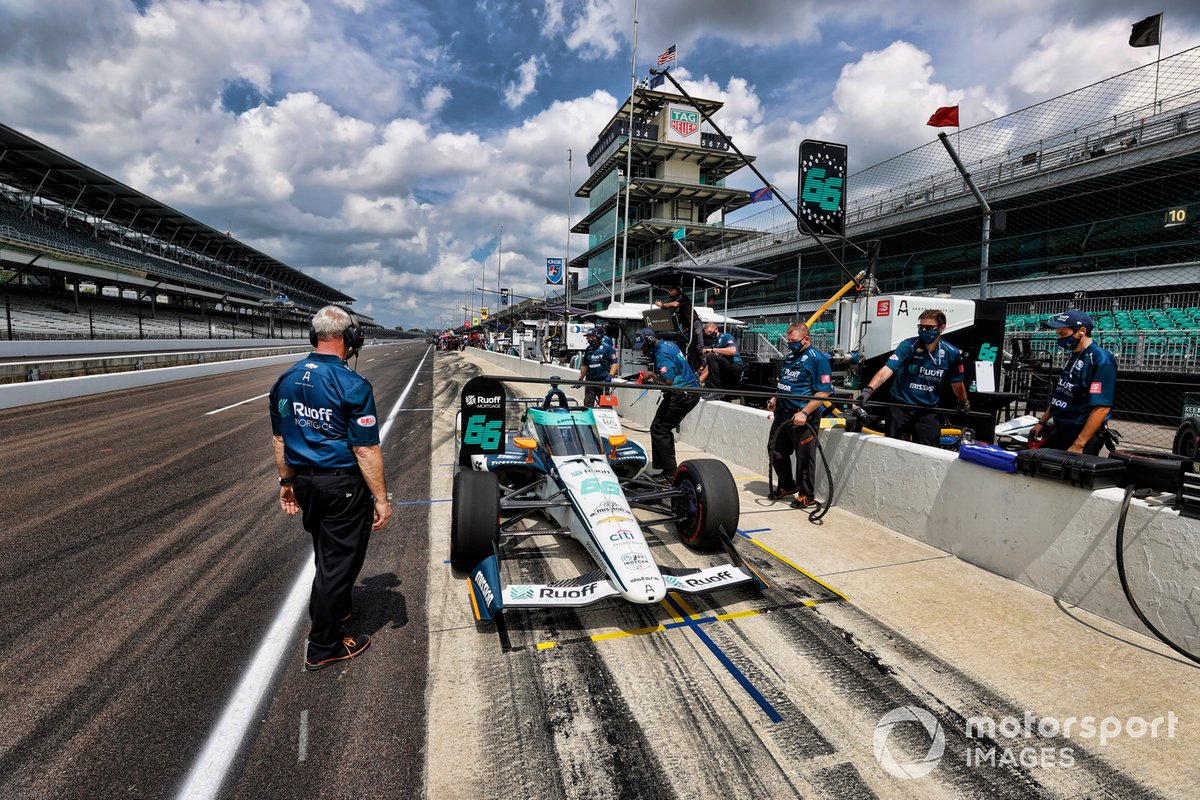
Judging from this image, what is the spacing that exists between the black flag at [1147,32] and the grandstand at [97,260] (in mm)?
38665

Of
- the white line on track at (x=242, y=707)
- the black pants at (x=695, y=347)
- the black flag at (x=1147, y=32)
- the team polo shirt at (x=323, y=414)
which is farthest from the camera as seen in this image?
the black flag at (x=1147, y=32)

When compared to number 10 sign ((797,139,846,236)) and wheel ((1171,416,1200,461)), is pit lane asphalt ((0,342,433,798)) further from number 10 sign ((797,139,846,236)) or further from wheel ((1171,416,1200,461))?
wheel ((1171,416,1200,461))

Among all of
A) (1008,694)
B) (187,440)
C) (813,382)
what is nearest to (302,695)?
(1008,694)

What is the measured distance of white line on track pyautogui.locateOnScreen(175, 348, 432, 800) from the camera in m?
2.19

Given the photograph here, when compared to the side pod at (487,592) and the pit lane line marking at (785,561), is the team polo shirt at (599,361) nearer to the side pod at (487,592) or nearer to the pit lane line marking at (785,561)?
the pit lane line marking at (785,561)

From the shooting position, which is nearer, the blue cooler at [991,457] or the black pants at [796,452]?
the blue cooler at [991,457]

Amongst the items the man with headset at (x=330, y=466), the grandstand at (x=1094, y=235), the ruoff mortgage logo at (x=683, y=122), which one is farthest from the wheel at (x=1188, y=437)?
the ruoff mortgage logo at (x=683, y=122)

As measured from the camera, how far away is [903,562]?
443 centimetres

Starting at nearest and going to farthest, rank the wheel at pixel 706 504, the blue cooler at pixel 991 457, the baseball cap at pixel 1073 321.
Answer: the blue cooler at pixel 991 457 → the wheel at pixel 706 504 → the baseball cap at pixel 1073 321

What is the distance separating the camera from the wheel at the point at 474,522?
385 centimetres

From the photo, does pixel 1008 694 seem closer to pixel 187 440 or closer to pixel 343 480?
pixel 343 480

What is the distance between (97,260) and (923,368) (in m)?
50.0

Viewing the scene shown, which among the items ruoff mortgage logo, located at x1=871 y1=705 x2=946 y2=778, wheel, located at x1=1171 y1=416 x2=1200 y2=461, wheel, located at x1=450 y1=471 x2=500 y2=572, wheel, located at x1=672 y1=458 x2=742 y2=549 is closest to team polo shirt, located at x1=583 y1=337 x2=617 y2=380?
wheel, located at x1=672 y1=458 x2=742 y2=549

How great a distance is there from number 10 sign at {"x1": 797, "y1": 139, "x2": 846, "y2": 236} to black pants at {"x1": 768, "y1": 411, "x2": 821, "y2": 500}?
111 inches
